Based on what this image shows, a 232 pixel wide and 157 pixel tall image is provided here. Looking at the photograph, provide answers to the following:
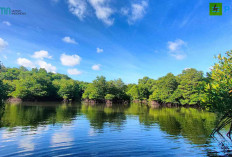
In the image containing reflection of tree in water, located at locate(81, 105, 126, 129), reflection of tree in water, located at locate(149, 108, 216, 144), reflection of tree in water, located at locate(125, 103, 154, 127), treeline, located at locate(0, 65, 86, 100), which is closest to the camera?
reflection of tree in water, located at locate(149, 108, 216, 144)

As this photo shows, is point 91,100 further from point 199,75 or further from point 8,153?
point 8,153

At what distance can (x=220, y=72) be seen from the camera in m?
10.9

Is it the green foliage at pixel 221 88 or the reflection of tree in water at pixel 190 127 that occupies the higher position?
the green foliage at pixel 221 88

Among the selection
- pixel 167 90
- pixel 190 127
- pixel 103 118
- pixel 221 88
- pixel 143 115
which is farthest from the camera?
pixel 167 90

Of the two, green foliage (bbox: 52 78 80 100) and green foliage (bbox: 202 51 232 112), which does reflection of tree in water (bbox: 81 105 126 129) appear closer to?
green foliage (bbox: 202 51 232 112)

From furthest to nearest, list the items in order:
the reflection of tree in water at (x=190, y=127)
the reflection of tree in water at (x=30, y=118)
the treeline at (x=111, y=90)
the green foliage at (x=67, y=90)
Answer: the green foliage at (x=67, y=90) → the treeline at (x=111, y=90) → the reflection of tree in water at (x=30, y=118) → the reflection of tree in water at (x=190, y=127)

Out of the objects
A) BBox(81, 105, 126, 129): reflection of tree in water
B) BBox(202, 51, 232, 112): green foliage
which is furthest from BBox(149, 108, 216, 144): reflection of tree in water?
BBox(81, 105, 126, 129): reflection of tree in water

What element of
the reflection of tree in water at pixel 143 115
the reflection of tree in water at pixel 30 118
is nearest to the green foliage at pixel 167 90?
the reflection of tree in water at pixel 143 115

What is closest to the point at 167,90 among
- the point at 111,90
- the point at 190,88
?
the point at 190,88

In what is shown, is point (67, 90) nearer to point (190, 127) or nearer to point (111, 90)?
point (111, 90)

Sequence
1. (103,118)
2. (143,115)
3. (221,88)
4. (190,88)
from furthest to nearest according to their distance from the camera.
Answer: (190,88) → (143,115) → (103,118) → (221,88)

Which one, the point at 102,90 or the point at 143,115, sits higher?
the point at 102,90

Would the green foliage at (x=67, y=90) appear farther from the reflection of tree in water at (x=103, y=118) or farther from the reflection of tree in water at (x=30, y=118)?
the reflection of tree in water at (x=103, y=118)

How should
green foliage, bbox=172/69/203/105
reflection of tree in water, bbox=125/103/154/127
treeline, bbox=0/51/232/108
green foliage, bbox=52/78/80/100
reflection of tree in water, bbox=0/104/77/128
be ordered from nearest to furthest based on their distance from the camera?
reflection of tree in water, bbox=0/104/77/128 < reflection of tree in water, bbox=125/103/154/127 < green foliage, bbox=172/69/203/105 < treeline, bbox=0/51/232/108 < green foliage, bbox=52/78/80/100
